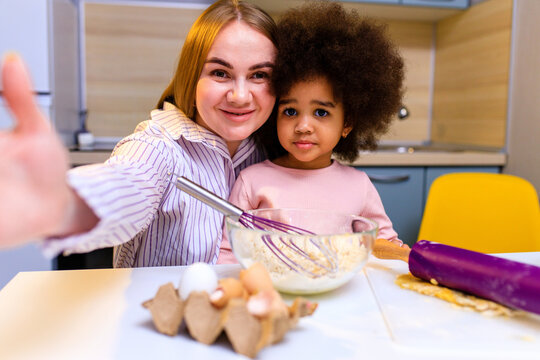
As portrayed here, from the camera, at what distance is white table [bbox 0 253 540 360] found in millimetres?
500

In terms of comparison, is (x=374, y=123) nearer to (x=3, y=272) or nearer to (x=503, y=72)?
(x=503, y=72)

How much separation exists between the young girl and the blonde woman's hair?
6 cm

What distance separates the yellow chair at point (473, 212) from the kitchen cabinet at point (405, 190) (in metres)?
0.45

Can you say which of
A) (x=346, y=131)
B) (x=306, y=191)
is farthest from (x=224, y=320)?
(x=346, y=131)

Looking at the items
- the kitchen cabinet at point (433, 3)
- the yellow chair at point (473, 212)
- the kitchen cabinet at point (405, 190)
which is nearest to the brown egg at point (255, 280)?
the yellow chair at point (473, 212)

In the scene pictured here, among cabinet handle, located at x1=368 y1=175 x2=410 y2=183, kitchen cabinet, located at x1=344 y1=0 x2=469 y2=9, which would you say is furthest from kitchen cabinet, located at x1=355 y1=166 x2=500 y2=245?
kitchen cabinet, located at x1=344 y1=0 x2=469 y2=9

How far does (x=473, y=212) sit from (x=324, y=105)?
0.74 metres

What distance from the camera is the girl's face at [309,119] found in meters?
1.05

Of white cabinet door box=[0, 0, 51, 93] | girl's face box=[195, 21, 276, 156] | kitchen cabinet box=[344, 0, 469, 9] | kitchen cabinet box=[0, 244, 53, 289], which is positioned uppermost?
kitchen cabinet box=[344, 0, 469, 9]

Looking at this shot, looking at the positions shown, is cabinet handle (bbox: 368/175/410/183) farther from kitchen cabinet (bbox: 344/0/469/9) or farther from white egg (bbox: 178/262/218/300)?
white egg (bbox: 178/262/218/300)

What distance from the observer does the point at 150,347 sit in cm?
50

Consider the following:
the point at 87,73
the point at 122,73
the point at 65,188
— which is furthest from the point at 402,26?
the point at 65,188

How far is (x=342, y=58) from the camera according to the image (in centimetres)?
102

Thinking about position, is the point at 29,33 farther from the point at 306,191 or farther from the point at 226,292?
the point at 226,292
